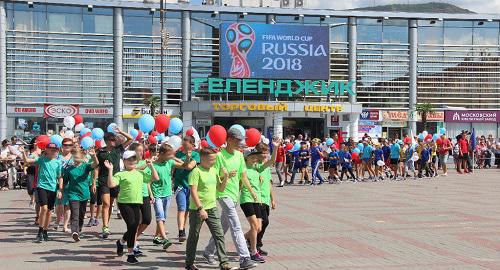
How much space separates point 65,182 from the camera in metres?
10.9

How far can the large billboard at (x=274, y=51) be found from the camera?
47.1 m

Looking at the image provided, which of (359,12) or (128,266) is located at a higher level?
(359,12)

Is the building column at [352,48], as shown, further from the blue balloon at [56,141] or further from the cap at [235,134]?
the cap at [235,134]

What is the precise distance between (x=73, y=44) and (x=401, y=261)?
42.0 m

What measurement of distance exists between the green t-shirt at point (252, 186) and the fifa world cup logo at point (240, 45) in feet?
126

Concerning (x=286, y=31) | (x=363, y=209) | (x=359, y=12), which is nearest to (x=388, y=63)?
(x=359, y=12)

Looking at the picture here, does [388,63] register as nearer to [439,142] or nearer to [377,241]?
[439,142]

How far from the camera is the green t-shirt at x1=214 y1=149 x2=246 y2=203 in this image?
8.20 meters

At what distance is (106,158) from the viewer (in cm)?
1112

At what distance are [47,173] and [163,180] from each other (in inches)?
80.4

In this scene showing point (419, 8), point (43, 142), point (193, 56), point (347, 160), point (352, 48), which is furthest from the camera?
point (419, 8)

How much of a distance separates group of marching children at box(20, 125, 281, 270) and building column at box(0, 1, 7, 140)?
3594 cm

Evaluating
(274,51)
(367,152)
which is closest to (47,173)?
(367,152)

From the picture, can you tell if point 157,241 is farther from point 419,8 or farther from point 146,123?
point 419,8
